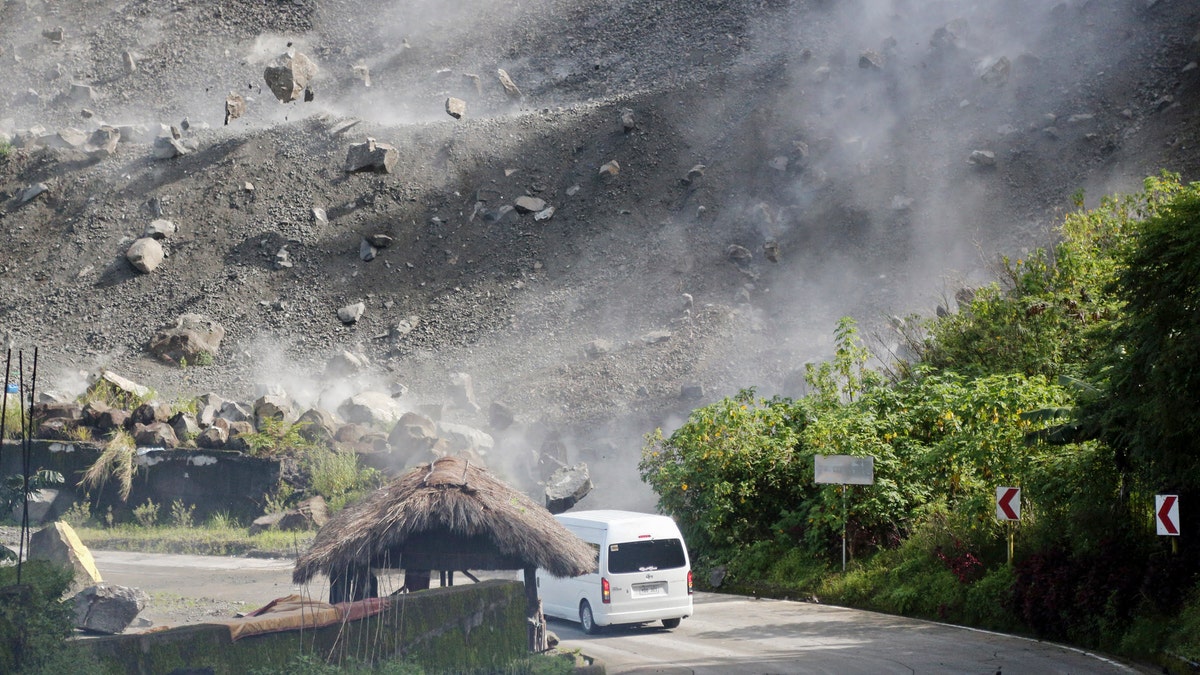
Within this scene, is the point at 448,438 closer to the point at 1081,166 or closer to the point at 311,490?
the point at 311,490

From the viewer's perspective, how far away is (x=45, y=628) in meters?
11.3

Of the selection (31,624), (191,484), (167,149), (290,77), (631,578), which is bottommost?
(31,624)

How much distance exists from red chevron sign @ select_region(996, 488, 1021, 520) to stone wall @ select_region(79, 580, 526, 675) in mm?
9299

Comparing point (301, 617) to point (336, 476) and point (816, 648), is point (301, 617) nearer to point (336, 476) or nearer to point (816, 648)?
point (816, 648)

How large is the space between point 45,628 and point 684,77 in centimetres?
4800

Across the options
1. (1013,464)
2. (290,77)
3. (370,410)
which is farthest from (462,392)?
(290,77)

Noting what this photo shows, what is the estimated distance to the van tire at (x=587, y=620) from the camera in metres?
18.4

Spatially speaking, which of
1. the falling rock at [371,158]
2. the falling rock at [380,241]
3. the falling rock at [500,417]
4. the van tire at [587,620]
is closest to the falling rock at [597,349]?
the falling rock at [500,417]

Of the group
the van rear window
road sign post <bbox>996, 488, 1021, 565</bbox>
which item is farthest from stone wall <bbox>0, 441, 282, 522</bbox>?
road sign post <bbox>996, 488, 1021, 565</bbox>

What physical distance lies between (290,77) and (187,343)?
67.9ft

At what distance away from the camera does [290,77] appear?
60219mm

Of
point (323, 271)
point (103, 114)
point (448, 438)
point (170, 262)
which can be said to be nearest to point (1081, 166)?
point (448, 438)

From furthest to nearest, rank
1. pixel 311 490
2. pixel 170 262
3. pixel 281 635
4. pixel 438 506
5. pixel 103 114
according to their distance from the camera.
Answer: pixel 103 114 < pixel 170 262 < pixel 311 490 < pixel 438 506 < pixel 281 635

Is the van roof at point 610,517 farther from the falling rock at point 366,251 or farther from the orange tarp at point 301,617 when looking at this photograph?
the falling rock at point 366,251
